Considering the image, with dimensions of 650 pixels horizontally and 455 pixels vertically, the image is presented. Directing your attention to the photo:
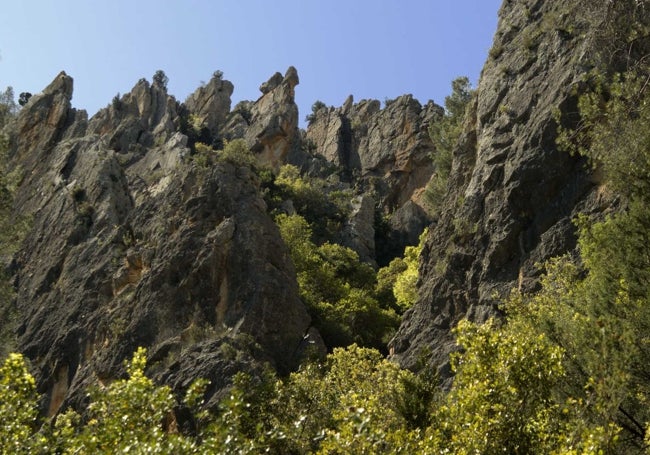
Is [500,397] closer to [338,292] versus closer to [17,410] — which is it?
[17,410]

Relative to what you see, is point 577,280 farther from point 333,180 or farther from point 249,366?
point 333,180

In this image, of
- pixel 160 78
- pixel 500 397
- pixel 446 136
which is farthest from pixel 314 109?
pixel 500 397

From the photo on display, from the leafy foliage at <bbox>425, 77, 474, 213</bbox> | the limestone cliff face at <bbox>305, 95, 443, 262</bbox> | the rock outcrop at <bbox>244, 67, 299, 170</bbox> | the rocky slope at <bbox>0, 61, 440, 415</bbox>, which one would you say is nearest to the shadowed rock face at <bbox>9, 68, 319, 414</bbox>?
the rocky slope at <bbox>0, 61, 440, 415</bbox>

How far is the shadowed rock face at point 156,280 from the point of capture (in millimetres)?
34094

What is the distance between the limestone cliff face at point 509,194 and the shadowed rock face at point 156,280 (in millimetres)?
7498

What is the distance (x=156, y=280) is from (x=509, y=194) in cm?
1891

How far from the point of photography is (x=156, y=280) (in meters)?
37.4

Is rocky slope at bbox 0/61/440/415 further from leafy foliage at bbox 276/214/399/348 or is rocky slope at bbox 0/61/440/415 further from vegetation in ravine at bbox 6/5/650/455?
vegetation in ravine at bbox 6/5/650/455

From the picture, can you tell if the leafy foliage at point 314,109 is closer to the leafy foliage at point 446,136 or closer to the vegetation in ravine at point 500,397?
the leafy foliage at point 446,136

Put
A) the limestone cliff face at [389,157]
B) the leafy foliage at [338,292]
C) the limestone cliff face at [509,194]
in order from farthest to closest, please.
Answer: the limestone cliff face at [389,157] < the leafy foliage at [338,292] < the limestone cliff face at [509,194]

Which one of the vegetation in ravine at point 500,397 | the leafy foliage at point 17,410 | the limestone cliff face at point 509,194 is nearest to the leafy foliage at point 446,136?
the limestone cliff face at point 509,194

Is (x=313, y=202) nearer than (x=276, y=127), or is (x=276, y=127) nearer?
(x=313, y=202)

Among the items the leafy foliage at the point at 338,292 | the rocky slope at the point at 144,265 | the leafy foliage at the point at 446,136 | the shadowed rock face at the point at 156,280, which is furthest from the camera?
the leafy foliage at the point at 446,136

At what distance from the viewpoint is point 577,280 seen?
980 inches
